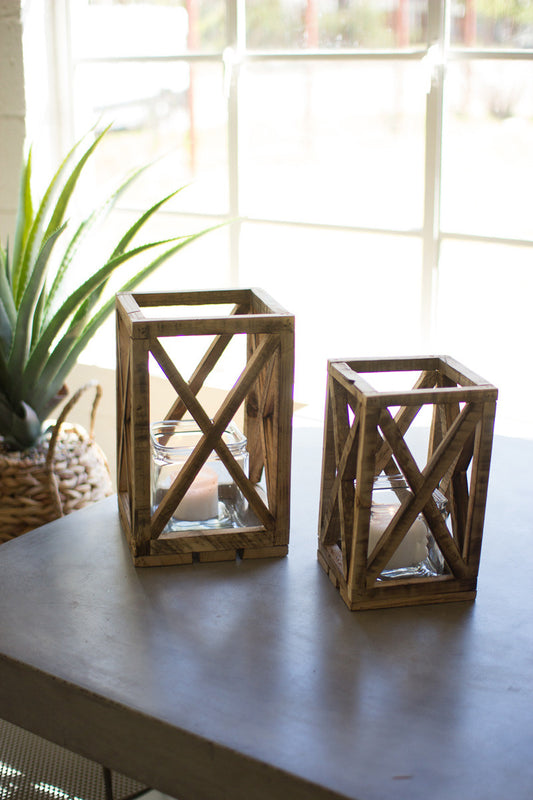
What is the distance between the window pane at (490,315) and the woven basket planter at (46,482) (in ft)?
2.90

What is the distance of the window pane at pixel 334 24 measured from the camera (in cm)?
172

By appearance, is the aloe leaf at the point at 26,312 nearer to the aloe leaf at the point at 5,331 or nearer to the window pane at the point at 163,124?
the aloe leaf at the point at 5,331

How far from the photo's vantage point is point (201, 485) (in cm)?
83

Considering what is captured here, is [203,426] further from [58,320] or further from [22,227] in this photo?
[22,227]

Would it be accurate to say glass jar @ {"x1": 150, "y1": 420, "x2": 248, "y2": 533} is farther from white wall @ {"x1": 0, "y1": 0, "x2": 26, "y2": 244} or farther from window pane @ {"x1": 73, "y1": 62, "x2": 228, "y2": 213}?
white wall @ {"x1": 0, "y1": 0, "x2": 26, "y2": 244}

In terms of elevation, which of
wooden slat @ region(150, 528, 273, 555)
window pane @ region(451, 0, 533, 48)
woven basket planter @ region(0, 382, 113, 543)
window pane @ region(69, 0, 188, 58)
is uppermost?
window pane @ region(69, 0, 188, 58)

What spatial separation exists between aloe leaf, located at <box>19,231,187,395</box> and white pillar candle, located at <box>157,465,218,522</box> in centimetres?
45

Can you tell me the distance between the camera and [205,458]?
0.79 m

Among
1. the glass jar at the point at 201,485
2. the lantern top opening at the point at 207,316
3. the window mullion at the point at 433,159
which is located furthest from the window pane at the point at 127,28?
the glass jar at the point at 201,485

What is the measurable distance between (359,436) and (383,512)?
107mm

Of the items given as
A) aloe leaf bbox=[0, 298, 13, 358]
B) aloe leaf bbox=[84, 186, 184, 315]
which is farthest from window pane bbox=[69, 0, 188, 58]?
aloe leaf bbox=[0, 298, 13, 358]

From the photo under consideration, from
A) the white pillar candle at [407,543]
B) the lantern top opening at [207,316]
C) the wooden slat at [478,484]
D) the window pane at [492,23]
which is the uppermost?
the window pane at [492,23]

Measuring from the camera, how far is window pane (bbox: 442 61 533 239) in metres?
1.65

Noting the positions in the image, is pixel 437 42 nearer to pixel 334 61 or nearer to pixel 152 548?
pixel 334 61
